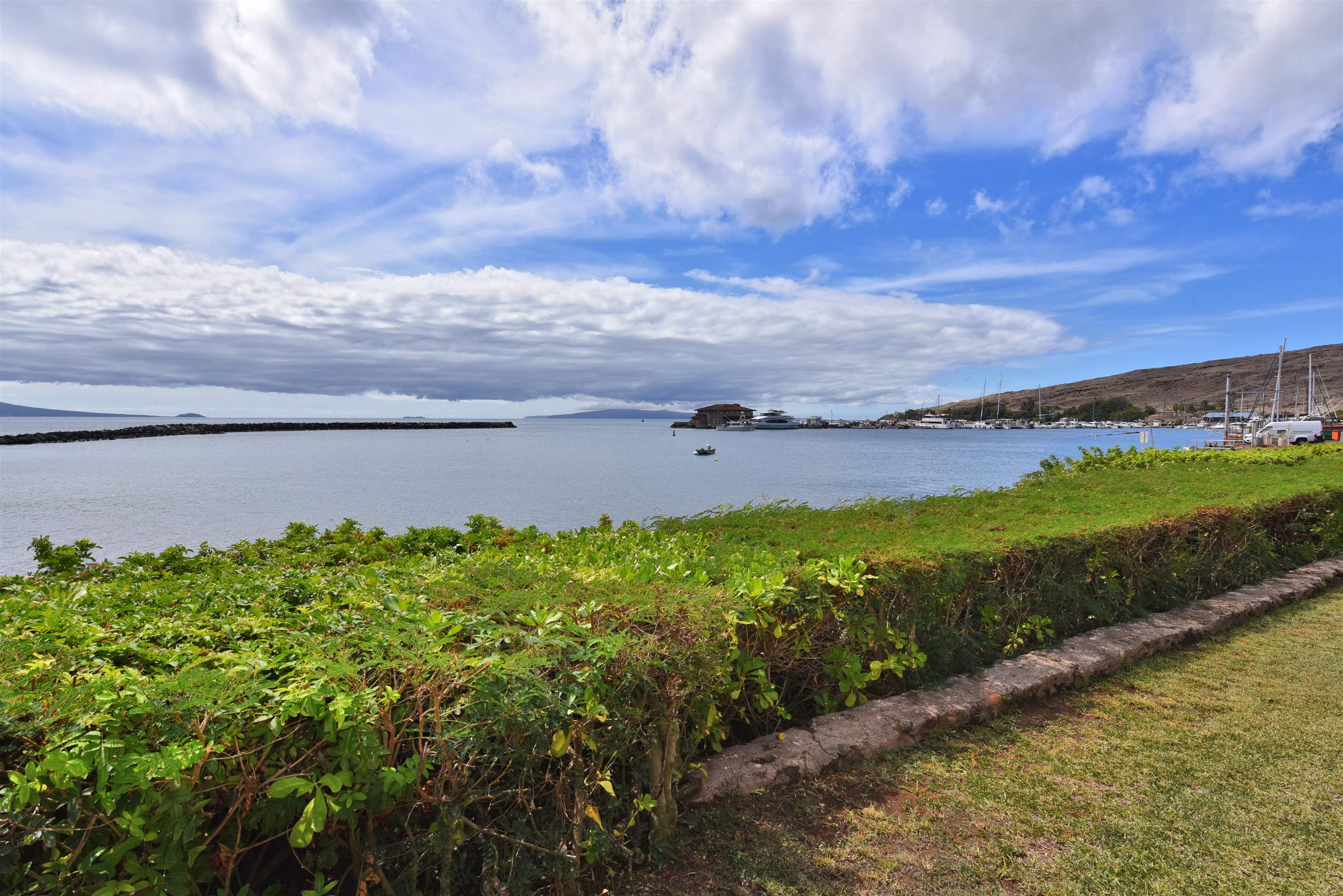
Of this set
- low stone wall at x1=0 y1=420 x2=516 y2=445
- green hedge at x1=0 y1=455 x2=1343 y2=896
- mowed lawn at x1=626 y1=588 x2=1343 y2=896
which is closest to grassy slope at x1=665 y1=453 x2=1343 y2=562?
→ green hedge at x1=0 y1=455 x2=1343 y2=896

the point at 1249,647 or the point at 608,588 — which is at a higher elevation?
the point at 608,588

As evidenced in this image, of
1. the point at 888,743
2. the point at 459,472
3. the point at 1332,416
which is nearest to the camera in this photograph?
the point at 888,743

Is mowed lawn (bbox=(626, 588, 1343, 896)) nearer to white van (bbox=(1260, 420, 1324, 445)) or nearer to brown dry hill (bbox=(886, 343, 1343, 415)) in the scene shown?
white van (bbox=(1260, 420, 1324, 445))

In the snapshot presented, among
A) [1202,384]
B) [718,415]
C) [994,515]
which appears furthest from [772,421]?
[994,515]

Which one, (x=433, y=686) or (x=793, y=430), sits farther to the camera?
(x=793, y=430)

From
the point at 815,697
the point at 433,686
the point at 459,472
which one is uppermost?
the point at 433,686

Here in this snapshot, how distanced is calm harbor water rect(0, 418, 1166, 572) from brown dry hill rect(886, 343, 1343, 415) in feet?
176

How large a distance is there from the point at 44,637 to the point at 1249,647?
24.5ft

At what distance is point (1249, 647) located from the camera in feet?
17.0

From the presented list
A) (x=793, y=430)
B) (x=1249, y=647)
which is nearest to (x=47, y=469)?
(x=1249, y=647)

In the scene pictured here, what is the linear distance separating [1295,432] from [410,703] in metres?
46.5

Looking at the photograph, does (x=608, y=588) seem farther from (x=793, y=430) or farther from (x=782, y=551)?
(x=793, y=430)

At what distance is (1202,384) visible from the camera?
13712 cm

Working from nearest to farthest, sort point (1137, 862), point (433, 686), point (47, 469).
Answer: point (433, 686) → point (1137, 862) → point (47, 469)
